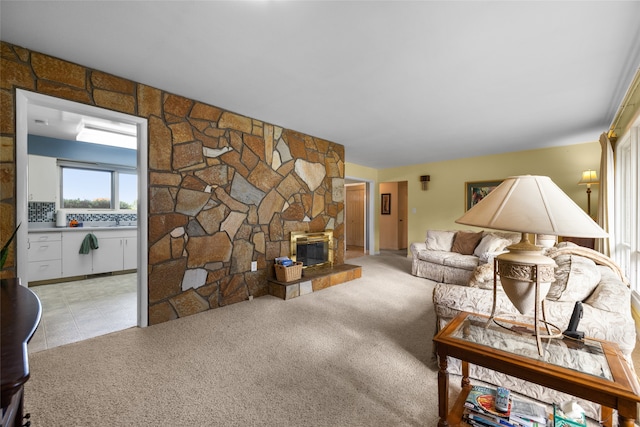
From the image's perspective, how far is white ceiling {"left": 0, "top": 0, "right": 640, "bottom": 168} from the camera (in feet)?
5.55

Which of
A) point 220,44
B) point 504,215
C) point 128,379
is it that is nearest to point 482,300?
point 504,215

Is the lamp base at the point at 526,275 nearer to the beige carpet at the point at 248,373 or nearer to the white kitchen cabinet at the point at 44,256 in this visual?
the beige carpet at the point at 248,373

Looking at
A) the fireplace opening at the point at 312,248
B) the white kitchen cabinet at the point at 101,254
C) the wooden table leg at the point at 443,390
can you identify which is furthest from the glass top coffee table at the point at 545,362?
the white kitchen cabinet at the point at 101,254

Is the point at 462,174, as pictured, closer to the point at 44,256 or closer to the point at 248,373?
the point at 248,373

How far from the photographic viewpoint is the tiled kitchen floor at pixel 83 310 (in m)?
2.54

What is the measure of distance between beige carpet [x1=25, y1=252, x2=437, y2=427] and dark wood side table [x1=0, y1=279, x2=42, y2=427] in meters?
0.86

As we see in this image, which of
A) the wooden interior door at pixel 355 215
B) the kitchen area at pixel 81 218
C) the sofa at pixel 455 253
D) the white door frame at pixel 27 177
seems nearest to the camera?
the white door frame at pixel 27 177

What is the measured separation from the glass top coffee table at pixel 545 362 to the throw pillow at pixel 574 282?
19.8 inches

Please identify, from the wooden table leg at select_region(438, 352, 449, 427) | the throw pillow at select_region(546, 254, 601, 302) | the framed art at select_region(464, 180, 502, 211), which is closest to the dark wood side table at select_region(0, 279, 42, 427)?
the wooden table leg at select_region(438, 352, 449, 427)

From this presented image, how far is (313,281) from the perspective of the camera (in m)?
3.92

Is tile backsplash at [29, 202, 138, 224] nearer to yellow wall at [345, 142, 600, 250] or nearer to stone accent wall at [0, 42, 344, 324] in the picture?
stone accent wall at [0, 42, 344, 324]

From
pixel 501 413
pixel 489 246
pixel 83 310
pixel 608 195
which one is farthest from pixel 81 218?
pixel 608 195

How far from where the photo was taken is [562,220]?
1.08m

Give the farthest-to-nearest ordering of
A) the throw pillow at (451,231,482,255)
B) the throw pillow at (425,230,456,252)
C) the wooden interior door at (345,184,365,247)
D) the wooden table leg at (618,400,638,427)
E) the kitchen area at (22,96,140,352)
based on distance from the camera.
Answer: the wooden interior door at (345,184,365,247) < the throw pillow at (425,230,456,252) < the throw pillow at (451,231,482,255) < the kitchen area at (22,96,140,352) < the wooden table leg at (618,400,638,427)
